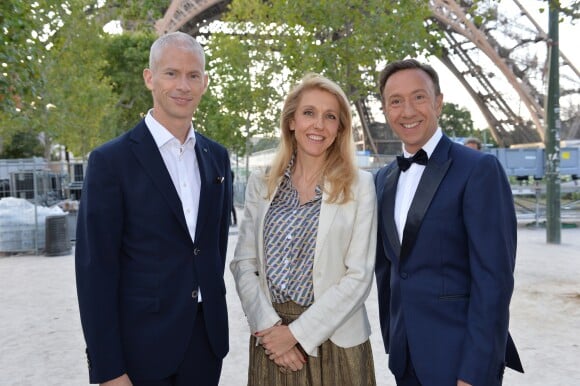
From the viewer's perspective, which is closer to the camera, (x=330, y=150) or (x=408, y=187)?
(x=408, y=187)

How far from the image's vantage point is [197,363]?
269 centimetres

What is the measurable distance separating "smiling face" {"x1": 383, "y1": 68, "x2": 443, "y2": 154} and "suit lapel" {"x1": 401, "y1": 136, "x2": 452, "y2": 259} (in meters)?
0.17

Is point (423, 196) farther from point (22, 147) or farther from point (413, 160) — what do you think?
point (22, 147)

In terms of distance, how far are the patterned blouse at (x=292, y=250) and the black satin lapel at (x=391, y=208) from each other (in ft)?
1.10

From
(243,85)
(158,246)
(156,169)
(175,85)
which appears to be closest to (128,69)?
(243,85)

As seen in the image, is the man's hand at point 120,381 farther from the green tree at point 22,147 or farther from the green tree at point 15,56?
the green tree at point 22,147

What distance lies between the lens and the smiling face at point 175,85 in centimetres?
262

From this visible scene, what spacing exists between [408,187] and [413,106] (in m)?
0.37

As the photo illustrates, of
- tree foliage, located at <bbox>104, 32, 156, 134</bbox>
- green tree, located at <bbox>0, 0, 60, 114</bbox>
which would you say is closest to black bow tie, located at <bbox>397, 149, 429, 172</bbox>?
green tree, located at <bbox>0, 0, 60, 114</bbox>

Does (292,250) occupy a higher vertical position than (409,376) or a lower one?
higher

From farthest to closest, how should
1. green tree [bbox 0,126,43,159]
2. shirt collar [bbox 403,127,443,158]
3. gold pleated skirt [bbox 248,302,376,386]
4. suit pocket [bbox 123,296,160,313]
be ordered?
green tree [bbox 0,126,43,159], gold pleated skirt [bbox 248,302,376,386], shirt collar [bbox 403,127,443,158], suit pocket [bbox 123,296,160,313]

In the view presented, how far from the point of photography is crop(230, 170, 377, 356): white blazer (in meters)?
2.64

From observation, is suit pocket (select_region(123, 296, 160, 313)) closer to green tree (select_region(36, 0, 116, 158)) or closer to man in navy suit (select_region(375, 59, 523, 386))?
man in navy suit (select_region(375, 59, 523, 386))

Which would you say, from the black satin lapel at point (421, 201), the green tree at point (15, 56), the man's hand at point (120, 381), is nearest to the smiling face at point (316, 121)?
the black satin lapel at point (421, 201)
